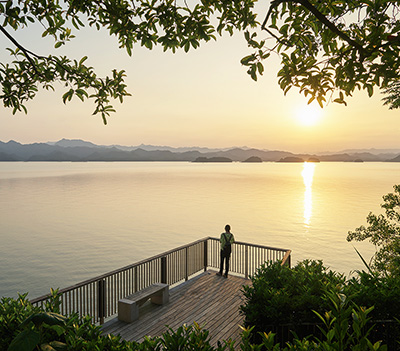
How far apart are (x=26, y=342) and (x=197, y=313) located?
22.3 feet

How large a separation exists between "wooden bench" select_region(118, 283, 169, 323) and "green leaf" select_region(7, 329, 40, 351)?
228 inches

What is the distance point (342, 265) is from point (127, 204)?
3969 centimetres

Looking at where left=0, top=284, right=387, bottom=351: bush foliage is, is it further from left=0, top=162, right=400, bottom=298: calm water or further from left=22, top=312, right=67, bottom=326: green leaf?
left=0, top=162, right=400, bottom=298: calm water

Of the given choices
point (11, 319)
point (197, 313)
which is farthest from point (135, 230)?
point (11, 319)

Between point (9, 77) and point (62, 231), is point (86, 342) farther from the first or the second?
point (62, 231)

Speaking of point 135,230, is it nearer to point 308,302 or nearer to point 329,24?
point 308,302

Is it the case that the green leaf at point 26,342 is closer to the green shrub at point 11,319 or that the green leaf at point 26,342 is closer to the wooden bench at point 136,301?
the green shrub at point 11,319

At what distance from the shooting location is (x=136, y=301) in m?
8.34

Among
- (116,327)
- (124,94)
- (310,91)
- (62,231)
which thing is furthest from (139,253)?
(310,91)

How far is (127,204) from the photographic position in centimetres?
5725

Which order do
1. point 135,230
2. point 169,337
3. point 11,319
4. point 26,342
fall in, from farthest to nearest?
1. point 135,230
2. point 11,319
3. point 169,337
4. point 26,342

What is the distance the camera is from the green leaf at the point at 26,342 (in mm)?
2695

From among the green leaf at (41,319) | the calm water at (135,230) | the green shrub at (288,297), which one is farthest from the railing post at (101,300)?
the calm water at (135,230)

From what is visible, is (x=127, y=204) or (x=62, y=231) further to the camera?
(x=127, y=204)
